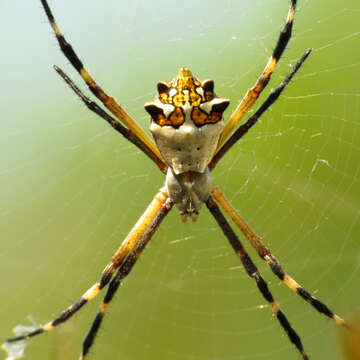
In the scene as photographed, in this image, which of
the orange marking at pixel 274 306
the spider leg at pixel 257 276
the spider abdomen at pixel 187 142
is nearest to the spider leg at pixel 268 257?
the spider leg at pixel 257 276

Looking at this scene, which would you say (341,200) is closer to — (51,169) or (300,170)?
(300,170)

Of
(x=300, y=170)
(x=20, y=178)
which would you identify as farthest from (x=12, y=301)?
(x=300, y=170)

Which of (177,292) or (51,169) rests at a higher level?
(51,169)

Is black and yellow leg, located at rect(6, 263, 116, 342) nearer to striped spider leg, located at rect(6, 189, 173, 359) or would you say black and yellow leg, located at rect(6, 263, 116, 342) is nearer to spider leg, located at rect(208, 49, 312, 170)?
striped spider leg, located at rect(6, 189, 173, 359)

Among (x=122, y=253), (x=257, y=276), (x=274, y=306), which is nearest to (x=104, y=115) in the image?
(x=122, y=253)

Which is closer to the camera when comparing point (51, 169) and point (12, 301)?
point (12, 301)

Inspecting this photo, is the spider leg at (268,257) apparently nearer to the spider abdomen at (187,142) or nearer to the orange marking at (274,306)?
the orange marking at (274,306)
